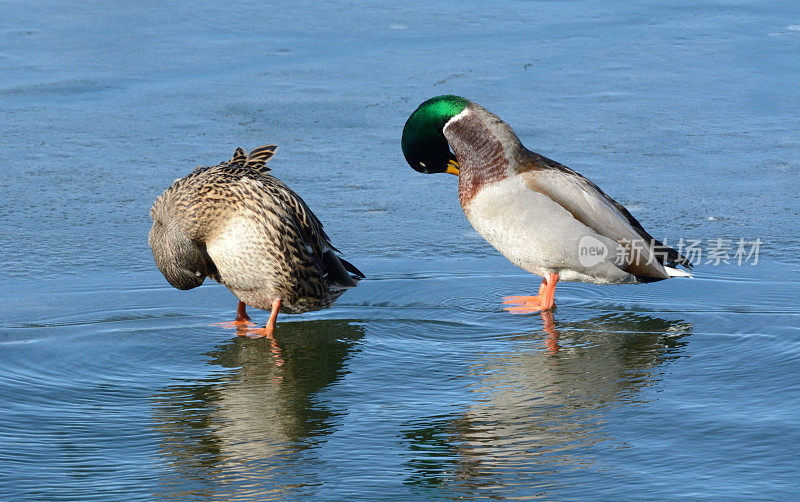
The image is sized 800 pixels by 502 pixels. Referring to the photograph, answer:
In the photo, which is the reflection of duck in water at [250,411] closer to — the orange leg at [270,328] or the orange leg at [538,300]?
the orange leg at [270,328]

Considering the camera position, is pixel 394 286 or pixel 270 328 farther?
pixel 394 286

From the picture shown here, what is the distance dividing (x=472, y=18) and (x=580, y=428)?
689 centimetres

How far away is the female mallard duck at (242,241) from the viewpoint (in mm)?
4148

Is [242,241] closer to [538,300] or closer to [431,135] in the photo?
[431,135]

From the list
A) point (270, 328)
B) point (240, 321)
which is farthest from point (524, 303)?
point (240, 321)

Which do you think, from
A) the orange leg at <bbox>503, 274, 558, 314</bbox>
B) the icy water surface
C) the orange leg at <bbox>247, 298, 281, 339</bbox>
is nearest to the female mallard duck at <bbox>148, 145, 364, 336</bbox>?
the orange leg at <bbox>247, 298, 281, 339</bbox>

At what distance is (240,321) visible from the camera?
439 centimetres

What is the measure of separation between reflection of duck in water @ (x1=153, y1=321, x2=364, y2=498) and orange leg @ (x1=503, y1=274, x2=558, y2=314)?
0.71 m

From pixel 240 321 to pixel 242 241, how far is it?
0.38 m

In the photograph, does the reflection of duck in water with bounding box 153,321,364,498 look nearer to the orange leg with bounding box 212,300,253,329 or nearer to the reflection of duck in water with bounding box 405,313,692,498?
the orange leg with bounding box 212,300,253,329

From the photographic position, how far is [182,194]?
169 inches

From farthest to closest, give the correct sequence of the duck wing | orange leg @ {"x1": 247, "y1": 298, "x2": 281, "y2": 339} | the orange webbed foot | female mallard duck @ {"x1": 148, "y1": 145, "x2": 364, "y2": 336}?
the duck wing, the orange webbed foot, orange leg @ {"x1": 247, "y1": 298, "x2": 281, "y2": 339}, female mallard duck @ {"x1": 148, "y1": 145, "x2": 364, "y2": 336}

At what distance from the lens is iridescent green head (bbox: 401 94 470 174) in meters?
4.68

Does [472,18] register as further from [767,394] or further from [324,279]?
[767,394]
